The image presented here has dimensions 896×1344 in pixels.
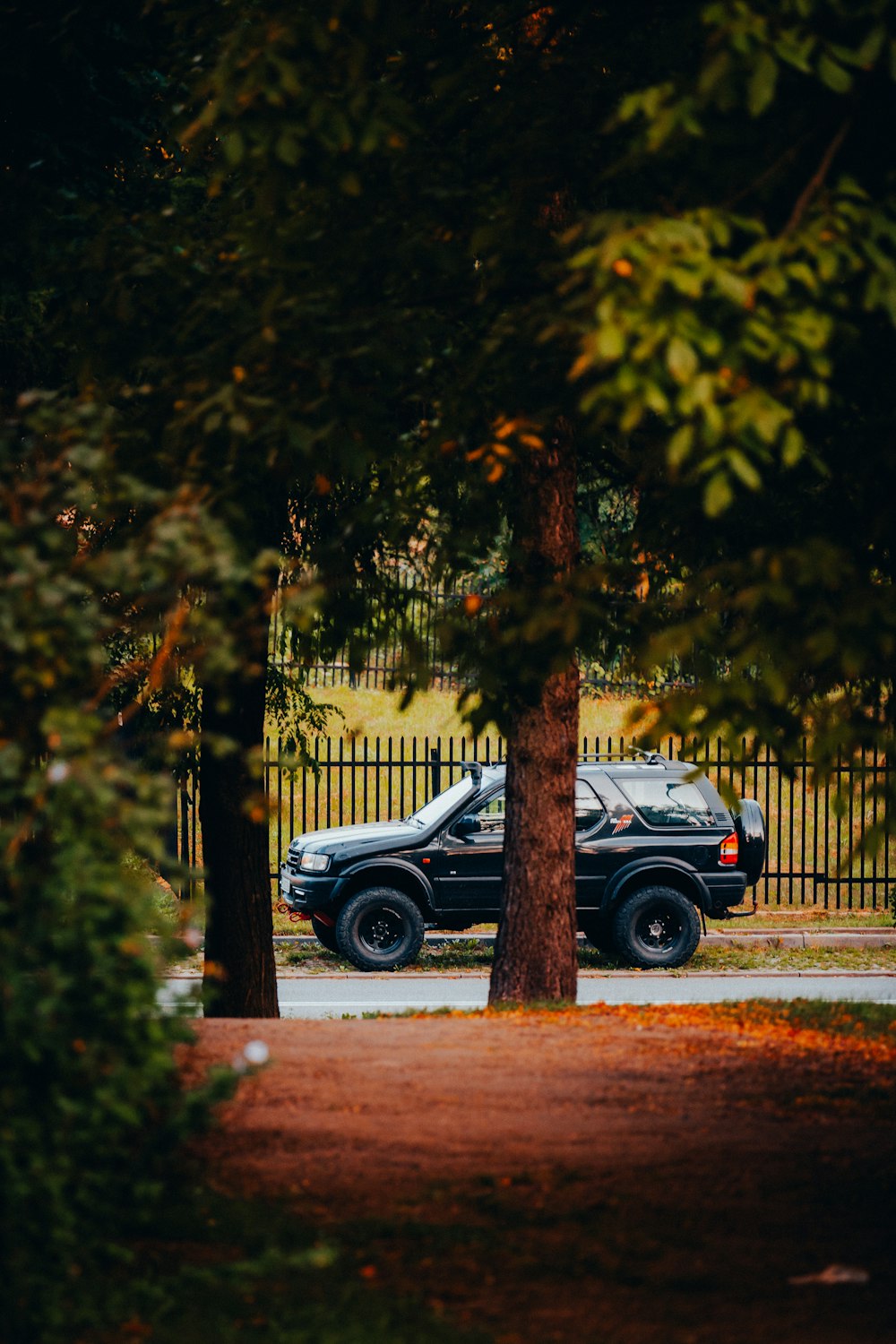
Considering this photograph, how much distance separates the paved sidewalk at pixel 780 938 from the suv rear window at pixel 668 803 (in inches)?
90.4

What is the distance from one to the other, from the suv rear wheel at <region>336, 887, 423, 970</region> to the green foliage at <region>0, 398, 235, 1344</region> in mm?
9803

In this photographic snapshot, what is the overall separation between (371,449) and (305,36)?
1494mm

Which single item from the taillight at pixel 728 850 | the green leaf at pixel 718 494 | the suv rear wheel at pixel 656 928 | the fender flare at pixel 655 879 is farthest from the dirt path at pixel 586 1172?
the taillight at pixel 728 850

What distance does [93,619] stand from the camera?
12.7 feet

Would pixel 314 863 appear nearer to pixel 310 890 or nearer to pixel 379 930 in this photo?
pixel 310 890

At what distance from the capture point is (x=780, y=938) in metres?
15.8

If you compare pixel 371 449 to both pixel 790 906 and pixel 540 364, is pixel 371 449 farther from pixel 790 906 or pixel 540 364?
pixel 790 906

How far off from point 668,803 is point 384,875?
117 inches

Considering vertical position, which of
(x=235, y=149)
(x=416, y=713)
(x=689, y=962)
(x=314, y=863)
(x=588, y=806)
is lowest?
(x=689, y=962)

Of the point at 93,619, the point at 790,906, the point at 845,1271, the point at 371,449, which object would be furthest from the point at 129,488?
the point at 790,906

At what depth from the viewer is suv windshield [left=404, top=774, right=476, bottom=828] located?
1396 cm

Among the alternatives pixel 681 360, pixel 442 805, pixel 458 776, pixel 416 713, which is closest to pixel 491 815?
pixel 442 805

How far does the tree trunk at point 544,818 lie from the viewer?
8164mm

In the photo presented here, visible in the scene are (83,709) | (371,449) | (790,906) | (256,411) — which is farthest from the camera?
(790,906)
